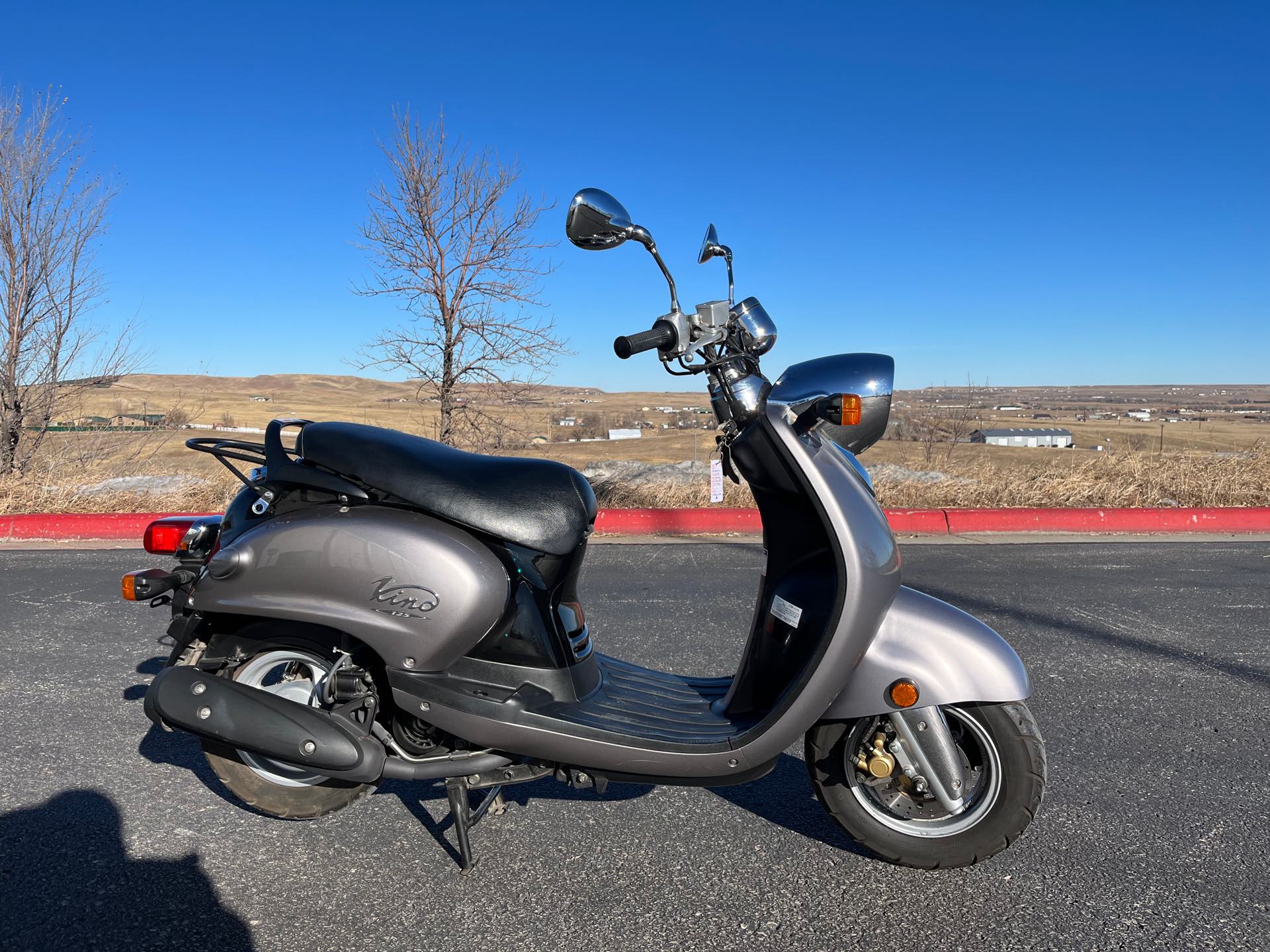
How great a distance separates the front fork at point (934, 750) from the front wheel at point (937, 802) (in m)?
0.04

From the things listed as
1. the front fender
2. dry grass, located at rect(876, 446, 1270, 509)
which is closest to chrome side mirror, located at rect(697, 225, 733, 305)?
the front fender

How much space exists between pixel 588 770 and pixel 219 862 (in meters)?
1.14

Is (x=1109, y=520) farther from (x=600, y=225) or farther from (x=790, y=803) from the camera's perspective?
(x=600, y=225)

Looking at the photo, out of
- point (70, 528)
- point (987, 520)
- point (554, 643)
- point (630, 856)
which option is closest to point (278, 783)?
point (554, 643)

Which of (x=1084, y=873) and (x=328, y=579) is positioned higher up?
(x=328, y=579)

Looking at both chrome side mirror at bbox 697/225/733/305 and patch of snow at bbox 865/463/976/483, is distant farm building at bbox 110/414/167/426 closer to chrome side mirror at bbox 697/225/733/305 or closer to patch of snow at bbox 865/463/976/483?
patch of snow at bbox 865/463/976/483

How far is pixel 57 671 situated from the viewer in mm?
4457

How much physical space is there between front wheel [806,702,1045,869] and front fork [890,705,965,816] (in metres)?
0.04

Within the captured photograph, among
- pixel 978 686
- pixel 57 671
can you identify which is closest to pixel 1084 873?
pixel 978 686

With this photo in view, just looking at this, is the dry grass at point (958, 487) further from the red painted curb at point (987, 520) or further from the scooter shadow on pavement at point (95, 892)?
the scooter shadow on pavement at point (95, 892)

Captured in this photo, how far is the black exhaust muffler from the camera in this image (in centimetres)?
246

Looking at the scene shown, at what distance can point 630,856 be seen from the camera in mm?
2717

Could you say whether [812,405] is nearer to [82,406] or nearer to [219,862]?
[219,862]

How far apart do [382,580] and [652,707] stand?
90 centimetres
